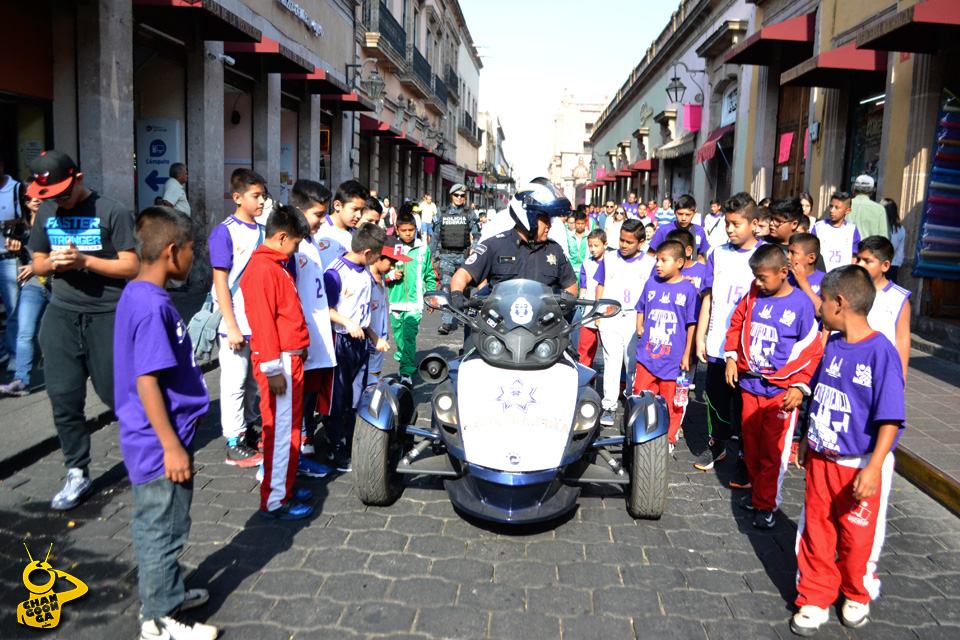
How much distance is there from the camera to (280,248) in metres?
3.83

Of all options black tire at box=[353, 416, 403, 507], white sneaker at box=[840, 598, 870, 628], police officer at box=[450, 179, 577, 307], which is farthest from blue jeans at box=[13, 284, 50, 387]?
white sneaker at box=[840, 598, 870, 628]

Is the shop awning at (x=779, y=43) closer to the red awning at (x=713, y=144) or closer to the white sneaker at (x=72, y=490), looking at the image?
the red awning at (x=713, y=144)

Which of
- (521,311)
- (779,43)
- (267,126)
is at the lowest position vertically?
(521,311)

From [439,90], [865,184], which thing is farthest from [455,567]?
[439,90]

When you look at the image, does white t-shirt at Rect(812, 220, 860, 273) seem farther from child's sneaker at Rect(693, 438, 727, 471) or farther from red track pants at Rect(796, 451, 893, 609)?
red track pants at Rect(796, 451, 893, 609)

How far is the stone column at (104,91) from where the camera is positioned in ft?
28.7

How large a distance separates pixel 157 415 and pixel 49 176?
6.19ft

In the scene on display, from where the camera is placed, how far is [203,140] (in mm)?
11836

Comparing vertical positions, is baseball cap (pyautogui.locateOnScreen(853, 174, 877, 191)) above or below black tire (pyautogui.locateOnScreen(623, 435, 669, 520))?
above

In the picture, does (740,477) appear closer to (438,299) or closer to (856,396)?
(856,396)

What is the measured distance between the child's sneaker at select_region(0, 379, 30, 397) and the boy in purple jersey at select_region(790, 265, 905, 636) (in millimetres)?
5759

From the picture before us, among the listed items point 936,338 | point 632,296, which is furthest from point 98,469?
point 936,338

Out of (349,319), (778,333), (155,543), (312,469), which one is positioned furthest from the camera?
(349,319)

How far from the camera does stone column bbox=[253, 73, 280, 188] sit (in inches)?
567
